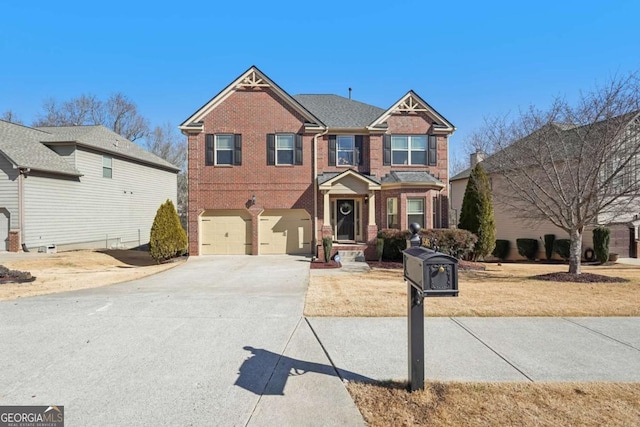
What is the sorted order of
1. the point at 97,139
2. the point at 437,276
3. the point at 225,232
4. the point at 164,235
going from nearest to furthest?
1. the point at 437,276
2. the point at 164,235
3. the point at 225,232
4. the point at 97,139

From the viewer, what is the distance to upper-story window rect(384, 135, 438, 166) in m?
17.3

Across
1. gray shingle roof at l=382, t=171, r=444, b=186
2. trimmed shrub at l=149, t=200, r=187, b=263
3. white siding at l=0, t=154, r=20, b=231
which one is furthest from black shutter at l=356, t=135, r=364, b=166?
white siding at l=0, t=154, r=20, b=231

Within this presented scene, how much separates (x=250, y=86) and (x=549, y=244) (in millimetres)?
19476

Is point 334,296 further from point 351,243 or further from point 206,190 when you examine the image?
point 206,190

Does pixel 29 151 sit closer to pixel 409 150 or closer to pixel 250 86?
pixel 250 86

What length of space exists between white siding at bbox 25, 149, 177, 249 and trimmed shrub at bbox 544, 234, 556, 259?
1081 inches

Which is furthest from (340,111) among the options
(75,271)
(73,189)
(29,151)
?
(29,151)

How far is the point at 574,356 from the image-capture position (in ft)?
14.4

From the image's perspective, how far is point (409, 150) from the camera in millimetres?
17391

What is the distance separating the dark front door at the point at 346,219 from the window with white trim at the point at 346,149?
2.02 m

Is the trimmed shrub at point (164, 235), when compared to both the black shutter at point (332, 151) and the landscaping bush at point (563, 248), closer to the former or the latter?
the black shutter at point (332, 151)

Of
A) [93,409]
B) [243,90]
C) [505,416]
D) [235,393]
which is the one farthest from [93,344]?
Answer: [243,90]

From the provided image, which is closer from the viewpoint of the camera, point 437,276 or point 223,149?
point 437,276

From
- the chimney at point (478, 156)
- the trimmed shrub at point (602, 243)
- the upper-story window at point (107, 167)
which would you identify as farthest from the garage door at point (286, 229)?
the trimmed shrub at point (602, 243)
